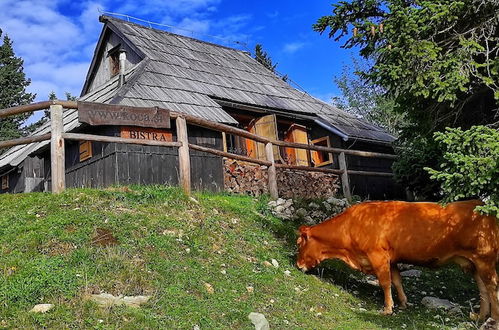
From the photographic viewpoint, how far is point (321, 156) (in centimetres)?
1895

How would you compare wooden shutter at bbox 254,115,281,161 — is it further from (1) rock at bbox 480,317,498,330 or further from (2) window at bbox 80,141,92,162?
(1) rock at bbox 480,317,498,330

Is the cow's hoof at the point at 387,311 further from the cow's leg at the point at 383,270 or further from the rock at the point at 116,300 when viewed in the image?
the rock at the point at 116,300

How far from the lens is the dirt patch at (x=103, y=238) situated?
6.15m

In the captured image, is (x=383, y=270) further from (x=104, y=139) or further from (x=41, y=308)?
(x=104, y=139)

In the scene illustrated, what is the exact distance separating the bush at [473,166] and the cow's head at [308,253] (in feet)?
7.81

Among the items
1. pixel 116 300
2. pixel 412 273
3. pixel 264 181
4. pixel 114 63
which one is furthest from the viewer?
pixel 114 63

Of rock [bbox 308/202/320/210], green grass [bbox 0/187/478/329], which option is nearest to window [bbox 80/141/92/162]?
green grass [bbox 0/187/478/329]

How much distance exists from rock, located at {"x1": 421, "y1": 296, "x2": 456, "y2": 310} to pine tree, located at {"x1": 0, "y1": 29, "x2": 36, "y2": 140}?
108 feet

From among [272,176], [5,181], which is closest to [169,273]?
[272,176]

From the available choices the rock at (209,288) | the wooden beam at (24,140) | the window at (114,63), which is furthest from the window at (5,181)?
the rock at (209,288)

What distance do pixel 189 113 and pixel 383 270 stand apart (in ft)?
25.9

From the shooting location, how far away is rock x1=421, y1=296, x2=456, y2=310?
6.72 meters

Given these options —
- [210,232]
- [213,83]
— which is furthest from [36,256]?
[213,83]

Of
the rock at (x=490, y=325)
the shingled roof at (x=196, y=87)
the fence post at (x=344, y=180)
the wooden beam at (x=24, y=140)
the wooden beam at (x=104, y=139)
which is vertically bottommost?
the rock at (x=490, y=325)
